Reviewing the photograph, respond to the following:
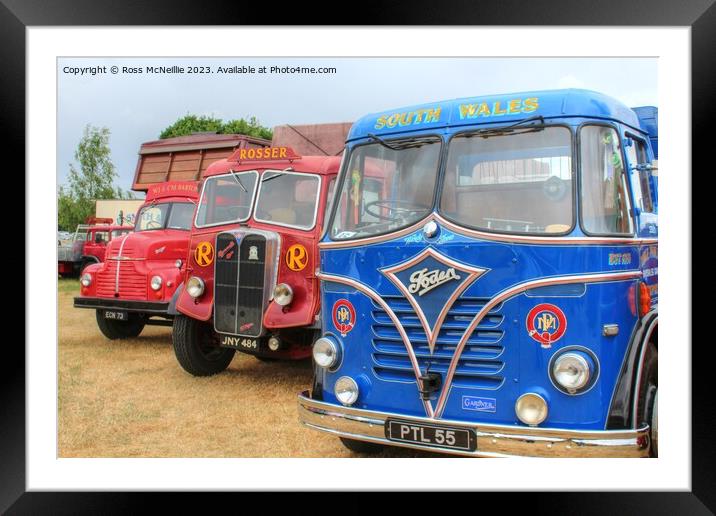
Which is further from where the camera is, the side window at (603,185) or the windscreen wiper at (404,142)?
the windscreen wiper at (404,142)

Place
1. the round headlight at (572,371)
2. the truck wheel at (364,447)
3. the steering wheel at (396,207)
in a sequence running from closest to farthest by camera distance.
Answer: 1. the round headlight at (572,371)
2. the steering wheel at (396,207)
3. the truck wheel at (364,447)

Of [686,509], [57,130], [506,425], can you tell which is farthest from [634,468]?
[57,130]

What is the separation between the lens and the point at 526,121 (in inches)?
156

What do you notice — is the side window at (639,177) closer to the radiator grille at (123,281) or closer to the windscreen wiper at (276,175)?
the windscreen wiper at (276,175)

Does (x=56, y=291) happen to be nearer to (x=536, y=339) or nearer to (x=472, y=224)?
(x=472, y=224)

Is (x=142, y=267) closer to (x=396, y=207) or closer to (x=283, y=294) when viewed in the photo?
(x=283, y=294)

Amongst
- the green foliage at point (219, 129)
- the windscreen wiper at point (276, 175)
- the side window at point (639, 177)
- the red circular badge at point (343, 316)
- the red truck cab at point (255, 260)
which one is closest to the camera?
the side window at point (639, 177)

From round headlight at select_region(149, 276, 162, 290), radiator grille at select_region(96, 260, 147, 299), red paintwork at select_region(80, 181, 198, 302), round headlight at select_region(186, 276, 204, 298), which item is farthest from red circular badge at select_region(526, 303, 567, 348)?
radiator grille at select_region(96, 260, 147, 299)

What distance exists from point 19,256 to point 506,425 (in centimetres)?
316

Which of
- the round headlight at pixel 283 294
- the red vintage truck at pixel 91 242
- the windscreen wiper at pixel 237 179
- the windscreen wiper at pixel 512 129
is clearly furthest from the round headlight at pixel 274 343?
the red vintage truck at pixel 91 242

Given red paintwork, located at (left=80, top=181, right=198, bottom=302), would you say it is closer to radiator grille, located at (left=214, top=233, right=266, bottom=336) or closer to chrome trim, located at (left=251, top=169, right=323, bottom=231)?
radiator grille, located at (left=214, top=233, right=266, bottom=336)

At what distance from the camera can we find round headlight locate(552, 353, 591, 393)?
143 inches

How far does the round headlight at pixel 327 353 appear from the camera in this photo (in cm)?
439

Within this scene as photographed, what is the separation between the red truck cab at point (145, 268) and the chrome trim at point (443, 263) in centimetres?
473
